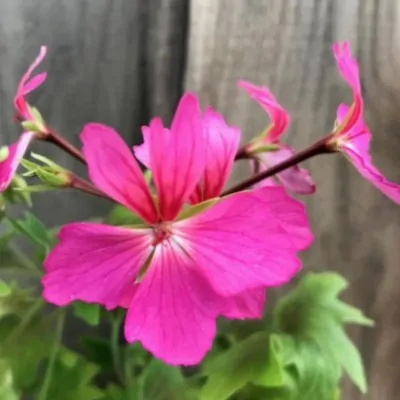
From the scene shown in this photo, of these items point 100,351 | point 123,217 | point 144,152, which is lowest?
point 100,351

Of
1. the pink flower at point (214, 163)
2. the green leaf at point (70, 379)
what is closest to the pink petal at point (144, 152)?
the pink flower at point (214, 163)

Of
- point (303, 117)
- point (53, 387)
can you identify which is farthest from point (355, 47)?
point (53, 387)

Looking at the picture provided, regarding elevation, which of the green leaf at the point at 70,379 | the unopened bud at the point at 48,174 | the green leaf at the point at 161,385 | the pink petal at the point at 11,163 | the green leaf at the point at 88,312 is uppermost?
the pink petal at the point at 11,163

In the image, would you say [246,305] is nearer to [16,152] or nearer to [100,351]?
[16,152]

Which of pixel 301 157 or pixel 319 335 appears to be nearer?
pixel 301 157

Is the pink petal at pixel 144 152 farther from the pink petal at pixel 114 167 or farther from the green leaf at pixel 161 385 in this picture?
the green leaf at pixel 161 385

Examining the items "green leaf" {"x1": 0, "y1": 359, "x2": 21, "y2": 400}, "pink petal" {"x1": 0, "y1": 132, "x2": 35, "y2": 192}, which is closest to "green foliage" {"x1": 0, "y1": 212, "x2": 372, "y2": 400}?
"green leaf" {"x1": 0, "y1": 359, "x2": 21, "y2": 400}

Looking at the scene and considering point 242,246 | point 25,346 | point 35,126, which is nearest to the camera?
point 242,246

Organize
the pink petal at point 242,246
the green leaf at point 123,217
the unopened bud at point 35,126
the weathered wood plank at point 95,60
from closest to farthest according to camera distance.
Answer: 1. the pink petal at point 242,246
2. the unopened bud at point 35,126
3. the green leaf at point 123,217
4. the weathered wood plank at point 95,60

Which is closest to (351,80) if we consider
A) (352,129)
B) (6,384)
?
(352,129)
